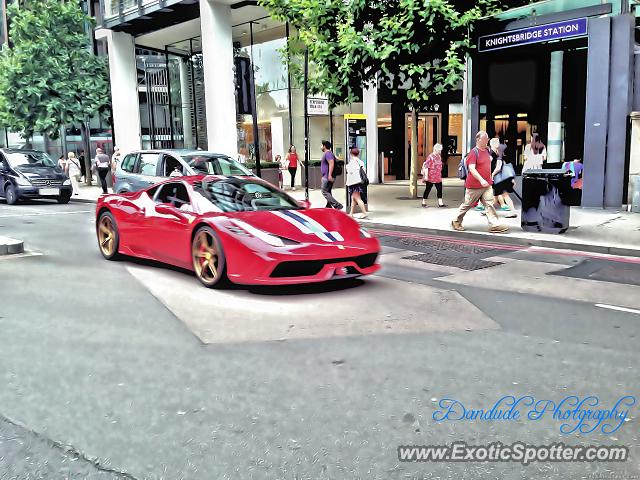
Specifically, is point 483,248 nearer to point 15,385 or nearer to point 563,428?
point 563,428

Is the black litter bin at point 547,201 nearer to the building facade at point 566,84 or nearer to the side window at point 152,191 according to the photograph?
the building facade at point 566,84

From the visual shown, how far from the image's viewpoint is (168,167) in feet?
44.3

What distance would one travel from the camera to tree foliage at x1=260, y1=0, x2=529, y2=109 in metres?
15.1

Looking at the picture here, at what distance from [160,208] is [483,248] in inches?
205

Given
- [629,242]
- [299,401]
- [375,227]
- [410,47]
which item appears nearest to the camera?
Answer: [299,401]

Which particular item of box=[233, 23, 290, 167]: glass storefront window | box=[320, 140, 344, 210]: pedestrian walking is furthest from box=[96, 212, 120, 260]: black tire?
box=[233, 23, 290, 167]: glass storefront window

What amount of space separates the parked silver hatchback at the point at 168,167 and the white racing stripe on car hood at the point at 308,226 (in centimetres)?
612

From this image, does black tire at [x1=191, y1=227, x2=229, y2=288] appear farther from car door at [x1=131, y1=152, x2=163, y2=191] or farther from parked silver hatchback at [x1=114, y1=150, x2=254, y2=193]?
car door at [x1=131, y1=152, x2=163, y2=191]

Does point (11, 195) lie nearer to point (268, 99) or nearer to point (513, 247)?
point (268, 99)

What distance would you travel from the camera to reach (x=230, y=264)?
6.62 metres

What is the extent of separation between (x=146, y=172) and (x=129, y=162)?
88cm

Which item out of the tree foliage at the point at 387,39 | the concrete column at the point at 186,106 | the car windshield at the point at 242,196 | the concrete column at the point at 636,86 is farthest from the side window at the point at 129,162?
the concrete column at the point at 186,106

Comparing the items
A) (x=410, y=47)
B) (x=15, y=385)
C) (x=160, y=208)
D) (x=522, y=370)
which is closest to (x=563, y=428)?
(x=522, y=370)
